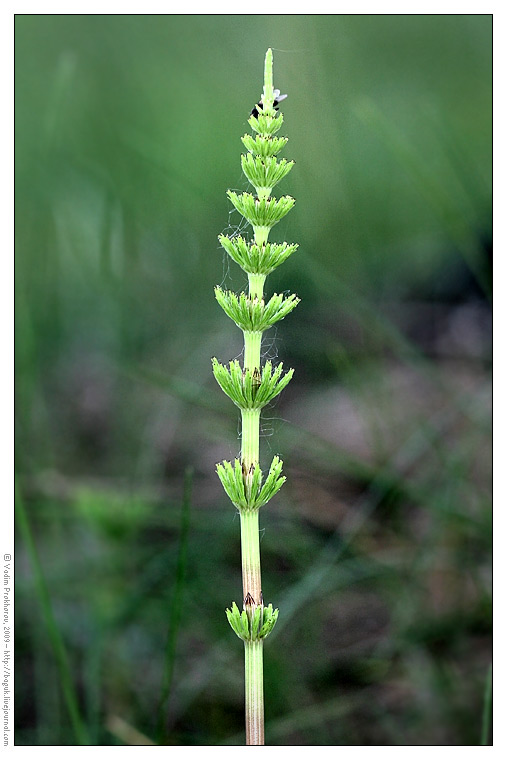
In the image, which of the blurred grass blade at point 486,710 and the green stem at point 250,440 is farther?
the blurred grass blade at point 486,710

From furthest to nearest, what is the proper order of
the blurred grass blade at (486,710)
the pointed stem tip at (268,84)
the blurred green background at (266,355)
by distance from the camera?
the blurred green background at (266,355) < the blurred grass blade at (486,710) < the pointed stem tip at (268,84)

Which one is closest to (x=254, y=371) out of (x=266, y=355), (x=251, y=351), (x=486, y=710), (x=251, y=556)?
(x=251, y=351)

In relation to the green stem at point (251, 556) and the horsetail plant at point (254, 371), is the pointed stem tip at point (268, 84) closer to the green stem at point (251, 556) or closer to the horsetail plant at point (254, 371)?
the horsetail plant at point (254, 371)

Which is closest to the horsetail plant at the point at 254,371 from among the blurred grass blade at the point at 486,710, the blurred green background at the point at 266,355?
the blurred grass blade at the point at 486,710

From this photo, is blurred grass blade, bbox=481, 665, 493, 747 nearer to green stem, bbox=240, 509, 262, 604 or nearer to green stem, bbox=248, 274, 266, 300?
green stem, bbox=240, 509, 262, 604

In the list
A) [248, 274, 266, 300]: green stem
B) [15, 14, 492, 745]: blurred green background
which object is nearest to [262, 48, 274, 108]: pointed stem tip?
[248, 274, 266, 300]: green stem

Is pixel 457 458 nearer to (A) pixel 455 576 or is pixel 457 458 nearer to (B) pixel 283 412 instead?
(A) pixel 455 576
